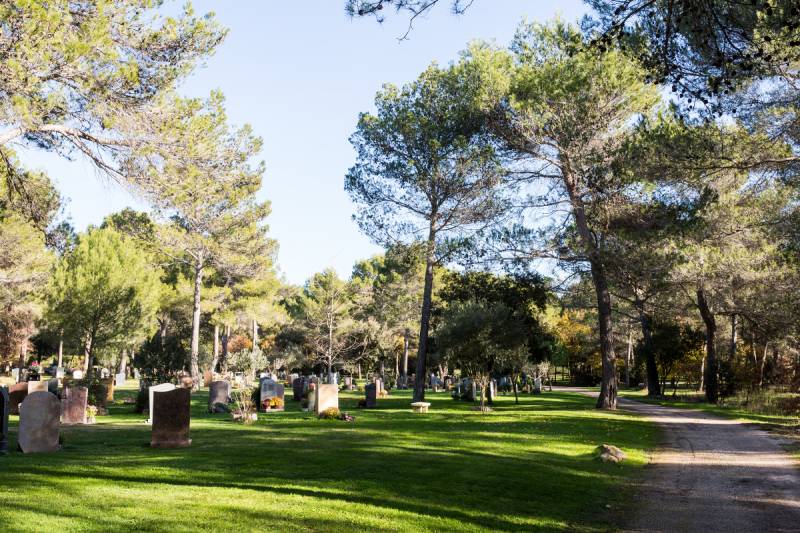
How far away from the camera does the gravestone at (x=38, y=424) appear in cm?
1305

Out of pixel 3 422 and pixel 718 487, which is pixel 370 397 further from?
pixel 718 487

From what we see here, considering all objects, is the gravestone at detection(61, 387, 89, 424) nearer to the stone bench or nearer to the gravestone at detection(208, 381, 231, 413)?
the gravestone at detection(208, 381, 231, 413)

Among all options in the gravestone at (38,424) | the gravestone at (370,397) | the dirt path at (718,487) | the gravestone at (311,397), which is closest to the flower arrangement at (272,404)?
the gravestone at (311,397)

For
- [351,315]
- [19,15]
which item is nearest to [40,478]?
[19,15]

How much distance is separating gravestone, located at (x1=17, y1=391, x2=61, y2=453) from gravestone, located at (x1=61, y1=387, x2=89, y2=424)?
267 inches

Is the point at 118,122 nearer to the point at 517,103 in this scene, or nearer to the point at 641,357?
the point at 517,103

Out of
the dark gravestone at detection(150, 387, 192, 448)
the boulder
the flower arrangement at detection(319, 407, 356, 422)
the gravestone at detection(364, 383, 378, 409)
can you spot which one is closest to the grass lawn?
the boulder

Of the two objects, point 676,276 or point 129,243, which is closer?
point 676,276

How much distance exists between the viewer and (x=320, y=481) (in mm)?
10625

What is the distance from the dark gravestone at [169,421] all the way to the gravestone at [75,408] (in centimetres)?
650

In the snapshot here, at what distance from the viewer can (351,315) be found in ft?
212

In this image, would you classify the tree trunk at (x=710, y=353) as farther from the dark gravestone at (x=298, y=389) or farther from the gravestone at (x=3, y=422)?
the gravestone at (x=3, y=422)

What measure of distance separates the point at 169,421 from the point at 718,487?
10.4 metres

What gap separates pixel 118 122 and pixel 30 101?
1.69 m
